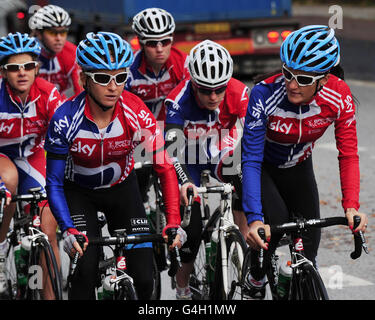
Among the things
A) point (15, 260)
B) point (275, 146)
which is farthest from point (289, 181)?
point (15, 260)

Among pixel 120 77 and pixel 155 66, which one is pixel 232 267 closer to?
pixel 120 77

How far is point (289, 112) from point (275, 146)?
377 mm

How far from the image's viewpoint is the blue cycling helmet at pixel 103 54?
228 inches

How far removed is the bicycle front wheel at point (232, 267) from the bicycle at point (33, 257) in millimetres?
1169

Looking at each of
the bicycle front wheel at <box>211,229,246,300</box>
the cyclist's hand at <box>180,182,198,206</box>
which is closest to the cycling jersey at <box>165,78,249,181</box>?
the cyclist's hand at <box>180,182,198,206</box>

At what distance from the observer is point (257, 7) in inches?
763

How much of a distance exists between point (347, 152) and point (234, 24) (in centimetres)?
1344

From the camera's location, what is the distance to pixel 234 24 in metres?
19.0

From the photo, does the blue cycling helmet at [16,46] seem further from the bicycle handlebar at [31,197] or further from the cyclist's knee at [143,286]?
the cyclist's knee at [143,286]

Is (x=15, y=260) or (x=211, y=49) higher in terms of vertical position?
(x=211, y=49)

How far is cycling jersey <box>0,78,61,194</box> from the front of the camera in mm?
7137

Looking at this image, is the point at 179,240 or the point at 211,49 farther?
the point at 211,49
